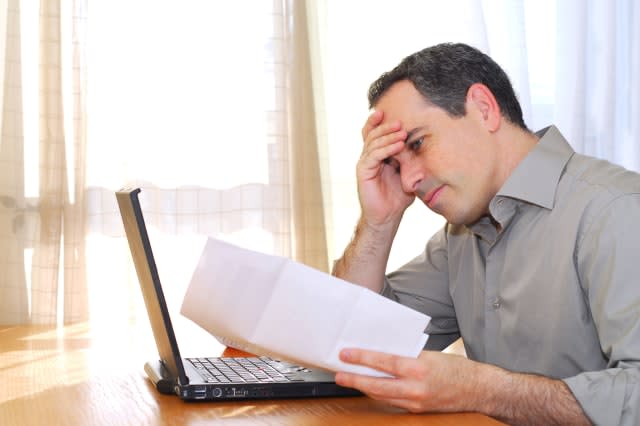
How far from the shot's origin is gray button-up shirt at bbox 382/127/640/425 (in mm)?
1191

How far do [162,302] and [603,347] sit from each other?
63 cm

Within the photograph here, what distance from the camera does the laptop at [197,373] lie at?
1.11 metres

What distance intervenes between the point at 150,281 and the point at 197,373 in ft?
0.55

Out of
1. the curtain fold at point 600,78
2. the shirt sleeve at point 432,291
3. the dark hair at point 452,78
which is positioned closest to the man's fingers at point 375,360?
the dark hair at point 452,78

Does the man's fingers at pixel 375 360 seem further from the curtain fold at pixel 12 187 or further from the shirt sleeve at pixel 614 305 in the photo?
the curtain fold at pixel 12 187

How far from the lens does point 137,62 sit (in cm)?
276

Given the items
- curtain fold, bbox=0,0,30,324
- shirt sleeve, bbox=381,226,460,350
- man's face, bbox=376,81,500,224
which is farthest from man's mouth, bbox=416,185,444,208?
curtain fold, bbox=0,0,30,324

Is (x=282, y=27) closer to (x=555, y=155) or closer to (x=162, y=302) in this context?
(x=555, y=155)

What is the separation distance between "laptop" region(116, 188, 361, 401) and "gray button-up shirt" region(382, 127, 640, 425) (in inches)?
14.0

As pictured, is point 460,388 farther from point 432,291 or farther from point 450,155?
point 432,291

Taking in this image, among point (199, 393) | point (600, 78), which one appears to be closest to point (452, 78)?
point (199, 393)

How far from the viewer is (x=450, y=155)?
5.04 ft

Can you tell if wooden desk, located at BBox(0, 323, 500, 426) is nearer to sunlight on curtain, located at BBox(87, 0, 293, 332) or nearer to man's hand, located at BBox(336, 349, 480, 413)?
man's hand, located at BBox(336, 349, 480, 413)

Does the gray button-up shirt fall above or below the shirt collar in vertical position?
below
